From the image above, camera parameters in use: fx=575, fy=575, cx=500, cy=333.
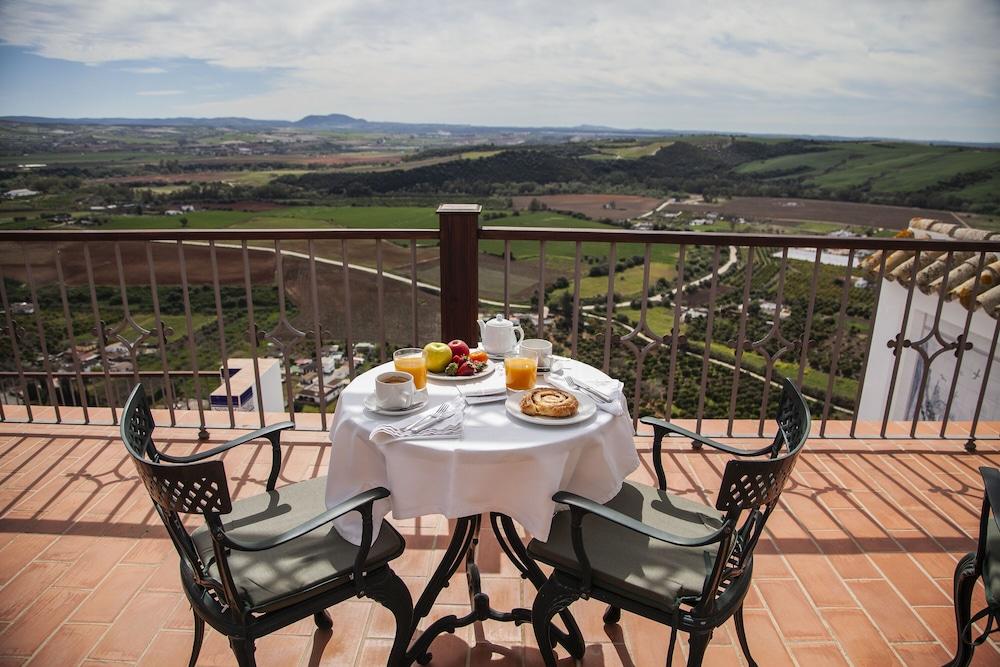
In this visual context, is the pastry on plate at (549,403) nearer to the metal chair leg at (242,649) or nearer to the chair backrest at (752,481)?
the chair backrest at (752,481)

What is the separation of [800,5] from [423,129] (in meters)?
24.1

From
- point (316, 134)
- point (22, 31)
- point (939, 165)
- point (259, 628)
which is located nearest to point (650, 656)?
point (259, 628)

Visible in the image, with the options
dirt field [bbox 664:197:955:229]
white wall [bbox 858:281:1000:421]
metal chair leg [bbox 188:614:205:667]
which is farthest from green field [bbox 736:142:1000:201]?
metal chair leg [bbox 188:614:205:667]

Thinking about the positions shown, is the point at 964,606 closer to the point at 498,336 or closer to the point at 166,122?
the point at 498,336

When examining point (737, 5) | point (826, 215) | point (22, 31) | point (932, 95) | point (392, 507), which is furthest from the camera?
point (826, 215)

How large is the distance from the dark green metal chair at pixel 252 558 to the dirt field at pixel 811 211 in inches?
590

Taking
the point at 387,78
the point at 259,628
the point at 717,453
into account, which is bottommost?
the point at 717,453

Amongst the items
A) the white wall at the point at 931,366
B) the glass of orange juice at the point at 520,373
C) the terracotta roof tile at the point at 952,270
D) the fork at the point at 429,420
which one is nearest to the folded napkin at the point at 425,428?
the fork at the point at 429,420

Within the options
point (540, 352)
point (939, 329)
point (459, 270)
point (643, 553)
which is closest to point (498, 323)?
point (540, 352)

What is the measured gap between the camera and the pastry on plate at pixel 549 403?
163 cm

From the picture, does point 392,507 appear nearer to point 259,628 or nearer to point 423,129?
point 259,628

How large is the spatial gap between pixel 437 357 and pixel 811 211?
17.7m

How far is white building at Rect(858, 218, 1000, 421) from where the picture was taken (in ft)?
19.2

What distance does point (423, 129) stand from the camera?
3250cm
